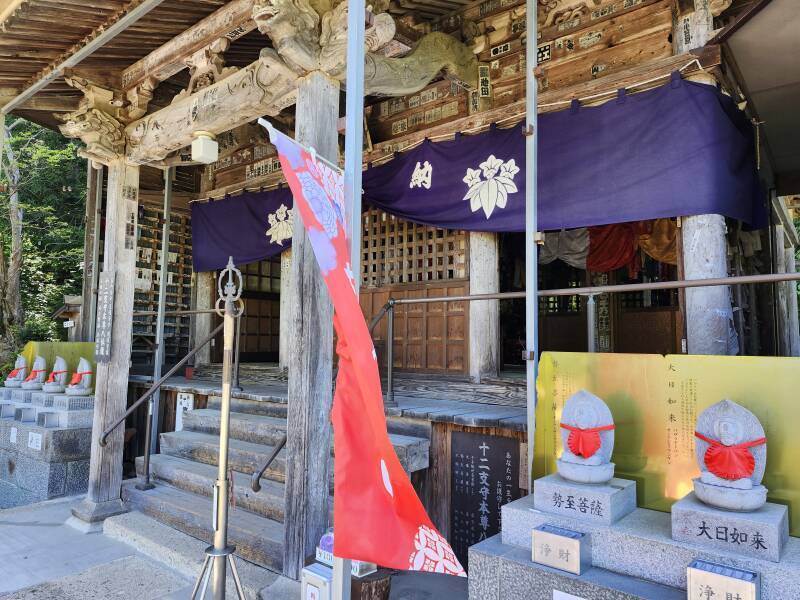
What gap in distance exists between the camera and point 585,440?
9.99ft

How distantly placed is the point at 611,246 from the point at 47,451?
8.15 metres

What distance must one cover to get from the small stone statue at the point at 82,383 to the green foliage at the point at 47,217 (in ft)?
32.3

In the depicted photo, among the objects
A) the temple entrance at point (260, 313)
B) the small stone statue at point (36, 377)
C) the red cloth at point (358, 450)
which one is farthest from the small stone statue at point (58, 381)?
the red cloth at point (358, 450)

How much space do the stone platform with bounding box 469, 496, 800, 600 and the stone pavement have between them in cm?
255

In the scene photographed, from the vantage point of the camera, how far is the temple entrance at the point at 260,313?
11133 millimetres

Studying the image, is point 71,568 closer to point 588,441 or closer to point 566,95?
point 588,441

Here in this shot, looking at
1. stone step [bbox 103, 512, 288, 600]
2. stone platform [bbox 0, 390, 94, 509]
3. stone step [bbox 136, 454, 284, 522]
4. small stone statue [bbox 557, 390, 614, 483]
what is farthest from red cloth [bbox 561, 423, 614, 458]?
stone platform [bbox 0, 390, 94, 509]

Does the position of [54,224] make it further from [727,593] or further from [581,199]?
[727,593]

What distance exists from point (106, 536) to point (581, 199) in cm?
589

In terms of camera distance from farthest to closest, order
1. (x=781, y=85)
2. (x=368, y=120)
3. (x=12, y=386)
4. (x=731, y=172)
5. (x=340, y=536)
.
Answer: (x=12, y=386) < (x=368, y=120) < (x=781, y=85) < (x=731, y=172) < (x=340, y=536)

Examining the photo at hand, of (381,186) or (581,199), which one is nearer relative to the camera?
(581,199)

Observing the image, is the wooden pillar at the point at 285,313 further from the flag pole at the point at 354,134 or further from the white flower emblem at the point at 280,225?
the flag pole at the point at 354,134

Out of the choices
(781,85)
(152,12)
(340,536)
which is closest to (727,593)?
(340,536)

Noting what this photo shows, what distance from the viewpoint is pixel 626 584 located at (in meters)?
2.63
